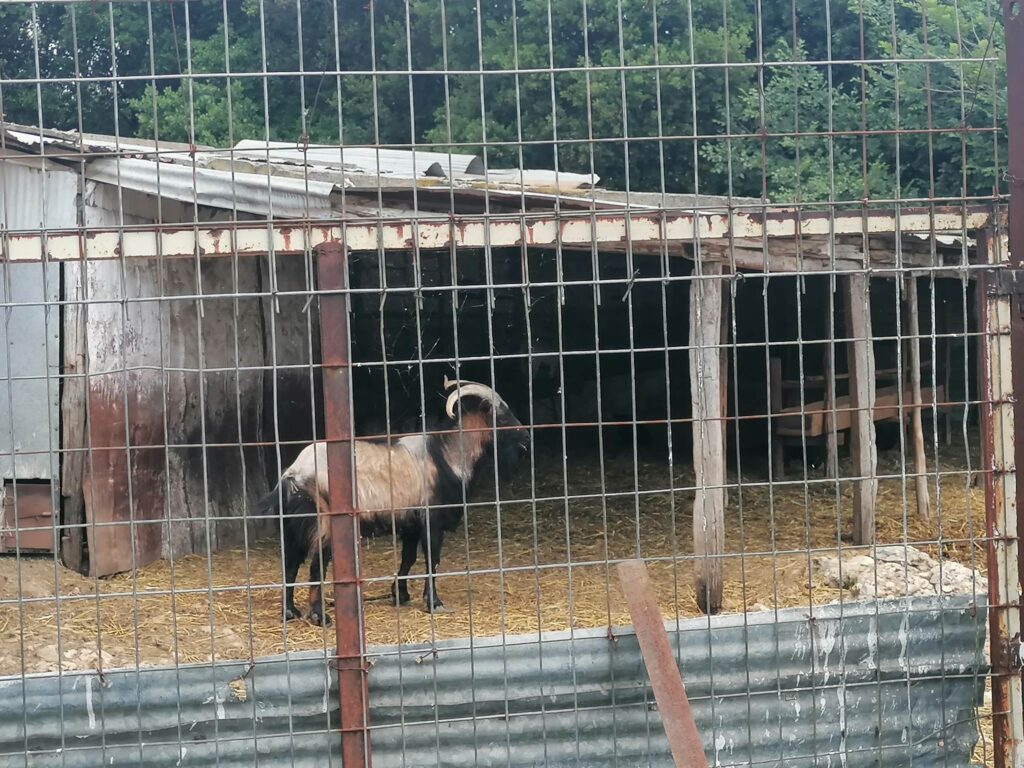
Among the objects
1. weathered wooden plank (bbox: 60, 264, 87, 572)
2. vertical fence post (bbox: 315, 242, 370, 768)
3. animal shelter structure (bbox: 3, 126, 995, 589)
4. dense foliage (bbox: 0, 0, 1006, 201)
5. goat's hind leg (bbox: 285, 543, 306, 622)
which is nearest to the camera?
vertical fence post (bbox: 315, 242, 370, 768)

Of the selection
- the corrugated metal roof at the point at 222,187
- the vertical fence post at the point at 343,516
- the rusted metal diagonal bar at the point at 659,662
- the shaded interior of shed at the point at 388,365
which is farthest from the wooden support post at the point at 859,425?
the vertical fence post at the point at 343,516

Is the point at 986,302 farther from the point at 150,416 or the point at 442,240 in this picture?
the point at 150,416

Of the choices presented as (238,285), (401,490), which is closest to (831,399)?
(401,490)

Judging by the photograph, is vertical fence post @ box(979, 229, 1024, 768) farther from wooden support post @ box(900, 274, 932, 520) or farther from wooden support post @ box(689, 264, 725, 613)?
wooden support post @ box(900, 274, 932, 520)

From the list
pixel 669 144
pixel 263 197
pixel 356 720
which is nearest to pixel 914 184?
pixel 669 144

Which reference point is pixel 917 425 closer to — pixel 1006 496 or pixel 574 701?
pixel 1006 496

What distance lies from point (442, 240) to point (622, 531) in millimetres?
6477

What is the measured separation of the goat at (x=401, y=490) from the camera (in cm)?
784

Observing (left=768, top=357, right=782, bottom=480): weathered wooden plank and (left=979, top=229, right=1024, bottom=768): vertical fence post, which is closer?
(left=979, top=229, right=1024, bottom=768): vertical fence post

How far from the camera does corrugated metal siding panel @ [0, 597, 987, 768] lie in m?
4.55

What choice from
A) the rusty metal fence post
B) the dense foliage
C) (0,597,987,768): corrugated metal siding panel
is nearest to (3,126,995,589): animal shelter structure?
the rusty metal fence post

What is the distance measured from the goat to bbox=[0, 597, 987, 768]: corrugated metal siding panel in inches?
108

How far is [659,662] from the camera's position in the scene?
174 inches

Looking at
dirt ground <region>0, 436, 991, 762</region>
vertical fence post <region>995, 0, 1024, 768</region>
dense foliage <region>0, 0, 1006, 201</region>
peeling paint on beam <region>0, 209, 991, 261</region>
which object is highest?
dense foliage <region>0, 0, 1006, 201</region>
